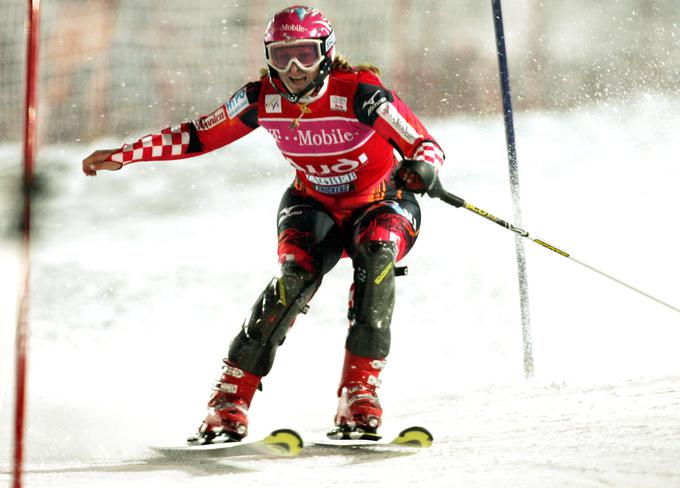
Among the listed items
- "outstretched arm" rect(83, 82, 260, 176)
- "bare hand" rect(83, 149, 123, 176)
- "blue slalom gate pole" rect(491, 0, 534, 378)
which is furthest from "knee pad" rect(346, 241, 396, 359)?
"blue slalom gate pole" rect(491, 0, 534, 378)

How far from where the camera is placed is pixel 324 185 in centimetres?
445

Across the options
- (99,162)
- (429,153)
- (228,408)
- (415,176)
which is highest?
(99,162)

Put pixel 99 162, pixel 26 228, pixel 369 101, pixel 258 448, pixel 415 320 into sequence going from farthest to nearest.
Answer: pixel 415 320, pixel 99 162, pixel 369 101, pixel 258 448, pixel 26 228

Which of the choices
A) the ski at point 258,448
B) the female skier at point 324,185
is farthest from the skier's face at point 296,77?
the ski at point 258,448

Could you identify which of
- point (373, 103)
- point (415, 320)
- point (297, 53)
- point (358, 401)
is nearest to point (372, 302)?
point (358, 401)

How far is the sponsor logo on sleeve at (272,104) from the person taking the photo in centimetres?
430

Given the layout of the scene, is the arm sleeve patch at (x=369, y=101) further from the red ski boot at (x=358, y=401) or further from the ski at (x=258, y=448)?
the ski at (x=258, y=448)

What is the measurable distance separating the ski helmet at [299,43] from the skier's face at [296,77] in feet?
0.04

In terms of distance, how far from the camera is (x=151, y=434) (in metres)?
4.75

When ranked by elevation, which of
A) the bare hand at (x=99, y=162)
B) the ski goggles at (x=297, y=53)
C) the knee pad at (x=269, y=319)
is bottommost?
the knee pad at (x=269, y=319)

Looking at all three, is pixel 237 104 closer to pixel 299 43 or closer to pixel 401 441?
pixel 299 43

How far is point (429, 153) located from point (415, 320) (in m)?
2.55

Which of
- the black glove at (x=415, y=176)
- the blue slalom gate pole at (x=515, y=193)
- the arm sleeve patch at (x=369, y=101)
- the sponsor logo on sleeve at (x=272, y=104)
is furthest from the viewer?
the blue slalom gate pole at (x=515, y=193)

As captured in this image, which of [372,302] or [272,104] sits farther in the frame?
[272,104]
